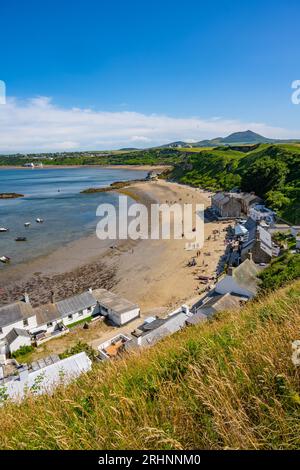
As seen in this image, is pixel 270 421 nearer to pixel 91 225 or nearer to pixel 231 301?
pixel 231 301

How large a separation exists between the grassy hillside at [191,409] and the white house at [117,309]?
63.9ft

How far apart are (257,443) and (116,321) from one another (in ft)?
74.3

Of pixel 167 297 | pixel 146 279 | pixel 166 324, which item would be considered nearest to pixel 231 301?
pixel 166 324

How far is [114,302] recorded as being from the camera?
26.0 metres

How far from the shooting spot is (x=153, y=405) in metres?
3.93

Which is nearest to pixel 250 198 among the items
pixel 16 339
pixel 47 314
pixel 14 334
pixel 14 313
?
pixel 47 314

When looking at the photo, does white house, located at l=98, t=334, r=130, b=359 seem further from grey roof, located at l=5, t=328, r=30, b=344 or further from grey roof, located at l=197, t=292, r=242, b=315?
grey roof, located at l=5, t=328, r=30, b=344

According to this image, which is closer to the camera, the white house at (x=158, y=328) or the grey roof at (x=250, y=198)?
the white house at (x=158, y=328)

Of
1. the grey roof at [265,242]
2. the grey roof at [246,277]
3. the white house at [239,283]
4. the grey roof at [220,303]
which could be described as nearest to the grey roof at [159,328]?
the grey roof at [220,303]

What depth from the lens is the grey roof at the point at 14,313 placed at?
22842 mm

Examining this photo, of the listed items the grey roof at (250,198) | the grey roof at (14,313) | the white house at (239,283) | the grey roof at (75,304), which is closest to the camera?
the grey roof at (14,313)

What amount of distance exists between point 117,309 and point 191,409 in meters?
21.6

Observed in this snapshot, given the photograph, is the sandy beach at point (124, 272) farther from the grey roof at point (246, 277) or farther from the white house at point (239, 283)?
the grey roof at point (246, 277)

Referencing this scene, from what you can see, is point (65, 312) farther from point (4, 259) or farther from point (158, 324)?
point (4, 259)
